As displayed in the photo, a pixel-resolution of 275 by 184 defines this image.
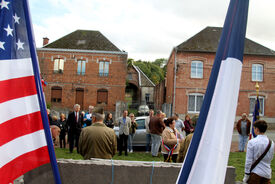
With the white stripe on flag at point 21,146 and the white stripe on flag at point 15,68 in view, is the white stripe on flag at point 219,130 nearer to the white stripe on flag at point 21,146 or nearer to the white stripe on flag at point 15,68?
the white stripe on flag at point 21,146

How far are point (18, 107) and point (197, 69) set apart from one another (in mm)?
25191

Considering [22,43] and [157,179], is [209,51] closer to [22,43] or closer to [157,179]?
[157,179]

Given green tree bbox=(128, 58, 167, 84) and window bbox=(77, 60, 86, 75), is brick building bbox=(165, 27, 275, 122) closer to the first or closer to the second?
window bbox=(77, 60, 86, 75)

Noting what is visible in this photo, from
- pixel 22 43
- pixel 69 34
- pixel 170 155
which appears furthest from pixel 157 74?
pixel 22 43

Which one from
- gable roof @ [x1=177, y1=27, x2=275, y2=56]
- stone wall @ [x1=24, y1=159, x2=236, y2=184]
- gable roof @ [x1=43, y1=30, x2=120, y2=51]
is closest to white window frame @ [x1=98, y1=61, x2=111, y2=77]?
gable roof @ [x1=43, y1=30, x2=120, y2=51]

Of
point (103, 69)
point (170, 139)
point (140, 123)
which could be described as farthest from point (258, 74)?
point (170, 139)

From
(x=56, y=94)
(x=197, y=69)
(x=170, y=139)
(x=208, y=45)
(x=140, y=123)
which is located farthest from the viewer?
(x=56, y=94)

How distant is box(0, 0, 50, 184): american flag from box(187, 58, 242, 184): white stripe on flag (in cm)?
145

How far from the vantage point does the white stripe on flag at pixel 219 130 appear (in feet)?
6.24

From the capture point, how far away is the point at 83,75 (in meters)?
29.5

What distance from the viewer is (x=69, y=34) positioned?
103 feet

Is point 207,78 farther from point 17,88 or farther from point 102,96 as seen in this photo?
point 17,88

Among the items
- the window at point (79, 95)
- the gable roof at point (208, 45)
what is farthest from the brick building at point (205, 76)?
→ the window at point (79, 95)

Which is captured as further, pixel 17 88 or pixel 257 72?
pixel 257 72
